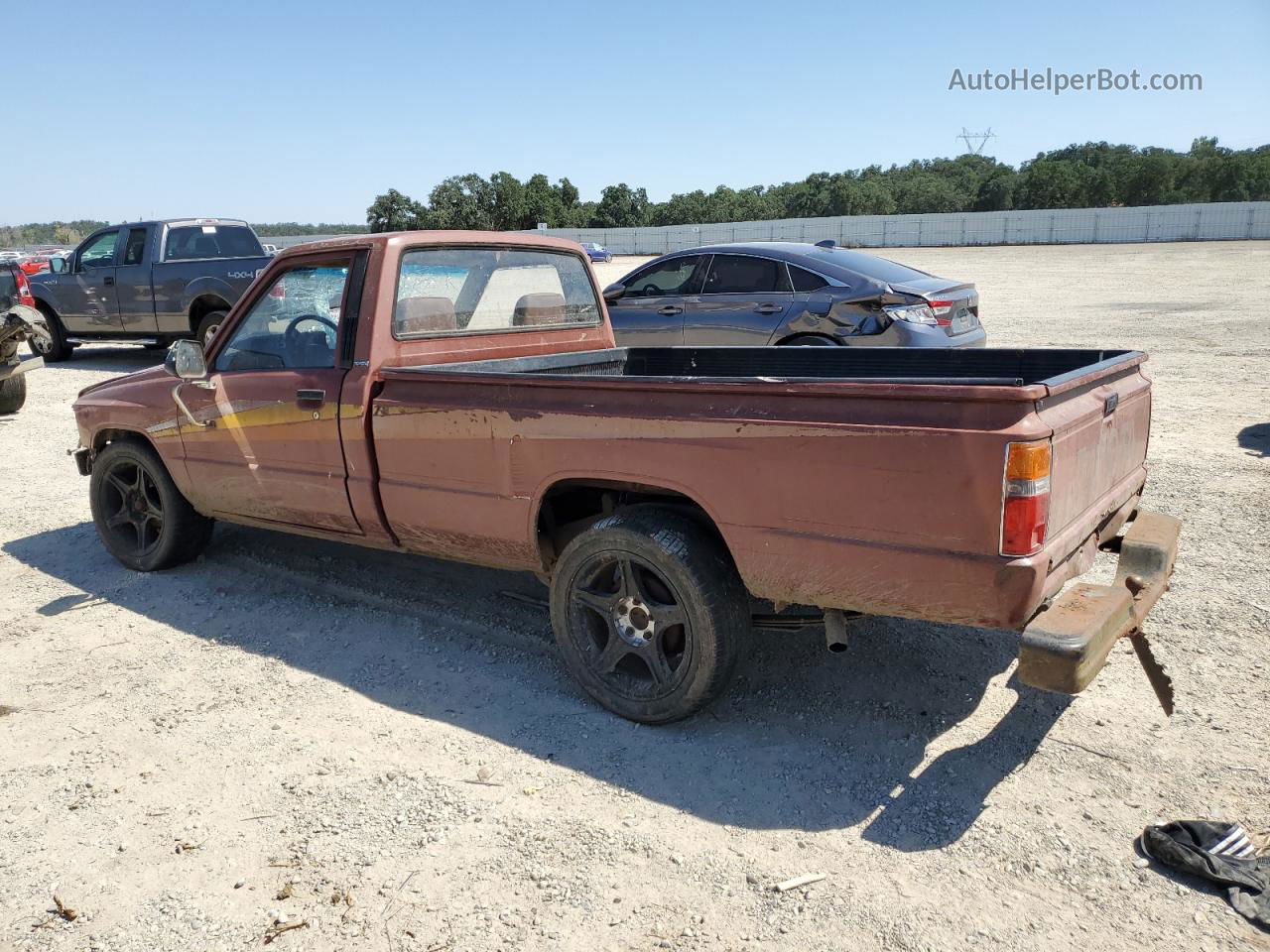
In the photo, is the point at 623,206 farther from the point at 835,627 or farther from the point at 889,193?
the point at 835,627

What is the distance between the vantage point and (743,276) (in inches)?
354

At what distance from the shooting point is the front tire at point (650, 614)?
3.41 m

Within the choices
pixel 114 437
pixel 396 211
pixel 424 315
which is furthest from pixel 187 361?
pixel 396 211

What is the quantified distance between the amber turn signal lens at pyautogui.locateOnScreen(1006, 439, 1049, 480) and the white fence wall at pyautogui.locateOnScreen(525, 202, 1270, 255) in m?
41.9

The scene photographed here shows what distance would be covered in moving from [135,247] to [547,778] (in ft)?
41.5

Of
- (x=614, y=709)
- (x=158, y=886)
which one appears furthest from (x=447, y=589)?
(x=158, y=886)

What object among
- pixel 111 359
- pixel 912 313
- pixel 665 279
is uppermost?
pixel 665 279

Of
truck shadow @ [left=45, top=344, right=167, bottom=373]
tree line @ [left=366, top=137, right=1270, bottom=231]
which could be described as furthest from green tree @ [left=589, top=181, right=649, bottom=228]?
truck shadow @ [left=45, top=344, right=167, bottom=373]

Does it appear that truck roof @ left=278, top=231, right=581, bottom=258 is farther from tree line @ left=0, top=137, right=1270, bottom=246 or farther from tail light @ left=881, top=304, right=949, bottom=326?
tree line @ left=0, top=137, right=1270, bottom=246

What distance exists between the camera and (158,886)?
9.39ft

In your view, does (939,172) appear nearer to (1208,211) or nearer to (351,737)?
(1208,211)

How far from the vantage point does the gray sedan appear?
8289 millimetres

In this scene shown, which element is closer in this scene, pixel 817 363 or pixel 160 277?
pixel 817 363

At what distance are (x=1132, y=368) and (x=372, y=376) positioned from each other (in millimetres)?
3181
